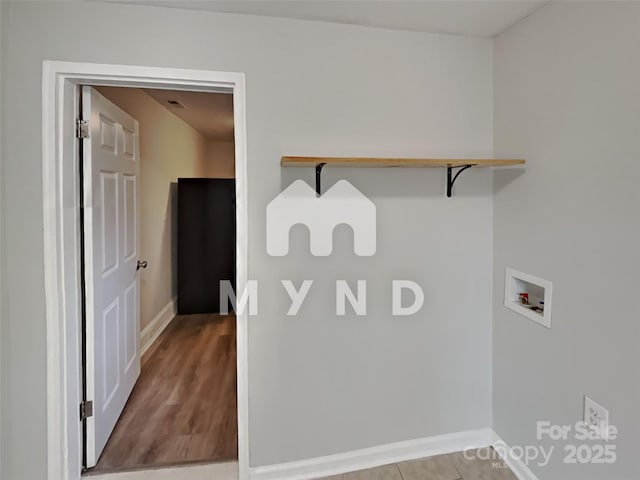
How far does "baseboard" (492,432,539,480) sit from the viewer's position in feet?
5.99

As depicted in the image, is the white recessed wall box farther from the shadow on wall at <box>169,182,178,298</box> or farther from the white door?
the shadow on wall at <box>169,182,178,298</box>

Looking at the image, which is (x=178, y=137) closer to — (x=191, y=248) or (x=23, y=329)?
(x=191, y=248)

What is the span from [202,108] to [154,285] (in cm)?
192

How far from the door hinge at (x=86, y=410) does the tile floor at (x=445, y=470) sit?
1290 millimetres

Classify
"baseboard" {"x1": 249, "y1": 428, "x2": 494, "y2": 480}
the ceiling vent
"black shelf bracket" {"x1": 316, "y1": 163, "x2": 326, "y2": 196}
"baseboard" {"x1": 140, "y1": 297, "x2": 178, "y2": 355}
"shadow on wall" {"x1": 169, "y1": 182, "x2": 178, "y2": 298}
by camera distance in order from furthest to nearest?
"shadow on wall" {"x1": 169, "y1": 182, "x2": 178, "y2": 298}, the ceiling vent, "baseboard" {"x1": 140, "y1": 297, "x2": 178, "y2": 355}, "baseboard" {"x1": 249, "y1": 428, "x2": 494, "y2": 480}, "black shelf bracket" {"x1": 316, "y1": 163, "x2": 326, "y2": 196}

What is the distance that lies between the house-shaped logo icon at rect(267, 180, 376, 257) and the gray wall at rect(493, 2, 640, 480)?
0.74 meters

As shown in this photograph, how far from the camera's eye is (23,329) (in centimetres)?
162

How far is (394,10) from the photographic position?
5.48 feet

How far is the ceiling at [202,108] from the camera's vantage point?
3.34 metres

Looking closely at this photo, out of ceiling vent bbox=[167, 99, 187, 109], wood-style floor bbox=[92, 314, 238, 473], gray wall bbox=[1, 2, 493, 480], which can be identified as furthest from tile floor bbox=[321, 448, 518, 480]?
ceiling vent bbox=[167, 99, 187, 109]

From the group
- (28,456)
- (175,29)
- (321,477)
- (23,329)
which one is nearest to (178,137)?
(175,29)

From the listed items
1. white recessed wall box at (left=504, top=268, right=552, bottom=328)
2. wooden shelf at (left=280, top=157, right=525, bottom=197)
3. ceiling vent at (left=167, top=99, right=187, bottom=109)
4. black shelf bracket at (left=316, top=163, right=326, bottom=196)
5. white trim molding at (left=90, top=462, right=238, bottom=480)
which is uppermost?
ceiling vent at (left=167, top=99, right=187, bottom=109)

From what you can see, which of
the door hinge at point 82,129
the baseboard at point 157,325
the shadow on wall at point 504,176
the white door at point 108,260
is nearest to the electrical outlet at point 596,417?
the shadow on wall at point 504,176

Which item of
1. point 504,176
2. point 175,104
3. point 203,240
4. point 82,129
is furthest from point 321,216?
point 203,240
